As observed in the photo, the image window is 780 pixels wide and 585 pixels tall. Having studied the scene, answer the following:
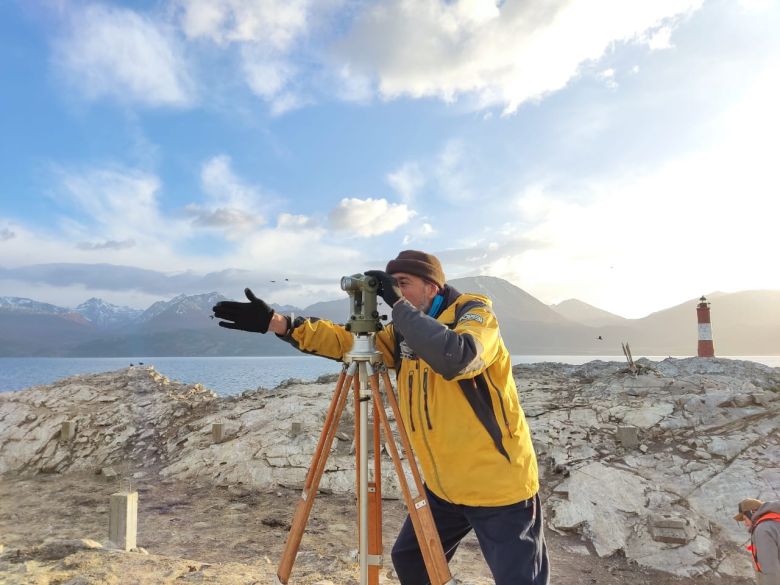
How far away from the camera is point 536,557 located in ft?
7.78

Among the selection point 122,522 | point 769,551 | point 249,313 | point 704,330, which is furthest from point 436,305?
point 704,330

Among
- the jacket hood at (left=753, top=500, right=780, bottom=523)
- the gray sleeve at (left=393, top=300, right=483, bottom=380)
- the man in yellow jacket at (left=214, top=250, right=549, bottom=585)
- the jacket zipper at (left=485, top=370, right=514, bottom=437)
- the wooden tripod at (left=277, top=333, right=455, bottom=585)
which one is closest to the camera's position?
the gray sleeve at (left=393, top=300, right=483, bottom=380)

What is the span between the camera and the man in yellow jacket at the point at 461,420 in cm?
232

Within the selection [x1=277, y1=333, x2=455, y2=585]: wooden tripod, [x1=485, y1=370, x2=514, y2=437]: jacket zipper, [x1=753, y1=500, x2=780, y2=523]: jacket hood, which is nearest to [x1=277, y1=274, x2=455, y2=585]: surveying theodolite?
[x1=277, y1=333, x2=455, y2=585]: wooden tripod

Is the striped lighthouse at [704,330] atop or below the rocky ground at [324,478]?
atop

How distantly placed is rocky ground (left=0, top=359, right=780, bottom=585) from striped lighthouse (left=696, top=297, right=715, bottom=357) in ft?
10.5

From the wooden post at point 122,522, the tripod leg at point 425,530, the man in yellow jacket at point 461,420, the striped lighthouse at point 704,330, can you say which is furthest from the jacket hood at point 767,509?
the striped lighthouse at point 704,330

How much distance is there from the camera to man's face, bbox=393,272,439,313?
2896mm

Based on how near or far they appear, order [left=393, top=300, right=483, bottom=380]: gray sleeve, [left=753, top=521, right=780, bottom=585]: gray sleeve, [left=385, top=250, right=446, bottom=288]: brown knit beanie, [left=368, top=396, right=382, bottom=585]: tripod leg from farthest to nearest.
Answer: [left=753, top=521, right=780, bottom=585]: gray sleeve
[left=385, top=250, right=446, bottom=288]: brown knit beanie
[left=368, top=396, right=382, bottom=585]: tripod leg
[left=393, top=300, right=483, bottom=380]: gray sleeve

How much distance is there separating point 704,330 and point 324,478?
55.7 feet

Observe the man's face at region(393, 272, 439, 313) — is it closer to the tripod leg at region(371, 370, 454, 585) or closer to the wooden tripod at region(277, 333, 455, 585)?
the wooden tripod at region(277, 333, 455, 585)

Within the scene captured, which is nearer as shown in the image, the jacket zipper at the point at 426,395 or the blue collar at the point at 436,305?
the jacket zipper at the point at 426,395

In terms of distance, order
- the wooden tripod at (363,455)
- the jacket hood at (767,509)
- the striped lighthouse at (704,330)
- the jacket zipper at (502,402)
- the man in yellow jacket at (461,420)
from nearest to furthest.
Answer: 1. the man in yellow jacket at (461,420)
2. the jacket zipper at (502,402)
3. the wooden tripod at (363,455)
4. the jacket hood at (767,509)
5. the striped lighthouse at (704,330)

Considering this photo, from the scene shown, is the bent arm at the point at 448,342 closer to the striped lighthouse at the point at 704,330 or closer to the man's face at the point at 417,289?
the man's face at the point at 417,289
